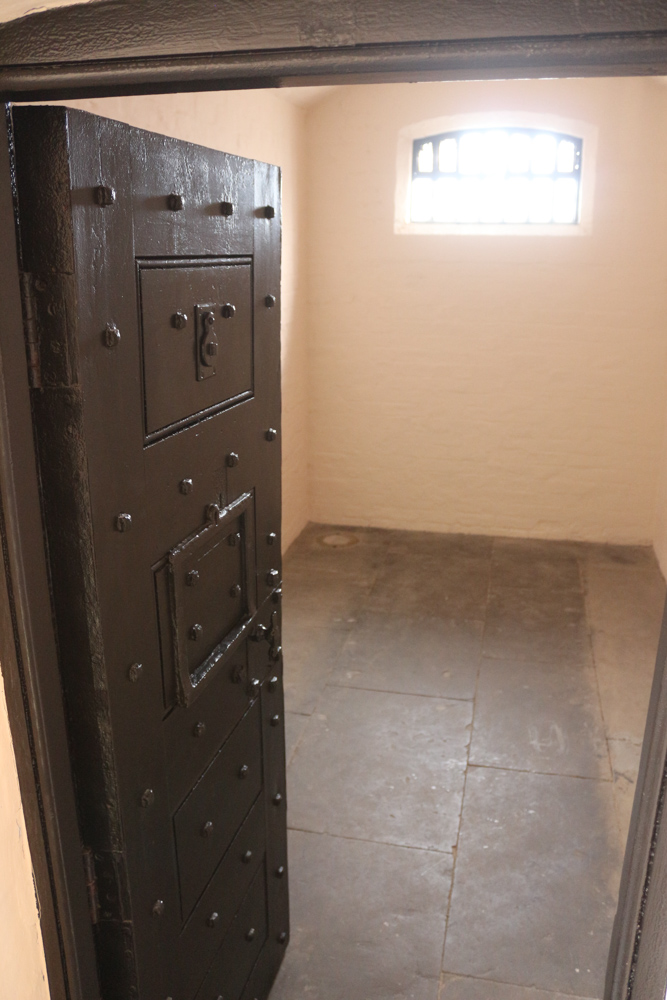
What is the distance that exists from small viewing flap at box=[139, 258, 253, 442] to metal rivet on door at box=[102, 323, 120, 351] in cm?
10

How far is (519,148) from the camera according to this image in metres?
5.26

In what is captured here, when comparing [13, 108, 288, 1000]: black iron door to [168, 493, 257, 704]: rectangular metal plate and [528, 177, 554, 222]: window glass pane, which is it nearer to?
[168, 493, 257, 704]: rectangular metal plate

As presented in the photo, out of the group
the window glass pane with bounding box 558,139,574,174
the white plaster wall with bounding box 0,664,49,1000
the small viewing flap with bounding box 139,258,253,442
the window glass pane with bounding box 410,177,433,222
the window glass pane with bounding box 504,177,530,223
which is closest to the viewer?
the white plaster wall with bounding box 0,664,49,1000

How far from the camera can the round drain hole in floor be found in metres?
5.63

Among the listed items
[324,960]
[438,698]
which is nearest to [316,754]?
[438,698]

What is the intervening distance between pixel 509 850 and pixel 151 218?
2.39m

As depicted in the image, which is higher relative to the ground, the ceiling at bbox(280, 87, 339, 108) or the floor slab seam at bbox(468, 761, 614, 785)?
the ceiling at bbox(280, 87, 339, 108)

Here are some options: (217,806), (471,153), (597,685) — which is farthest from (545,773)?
(471,153)

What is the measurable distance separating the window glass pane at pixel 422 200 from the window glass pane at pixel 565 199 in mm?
811

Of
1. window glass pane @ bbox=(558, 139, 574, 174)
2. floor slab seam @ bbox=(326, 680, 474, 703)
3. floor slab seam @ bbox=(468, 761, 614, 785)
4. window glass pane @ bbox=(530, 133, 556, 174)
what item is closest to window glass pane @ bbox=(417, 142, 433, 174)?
window glass pane @ bbox=(530, 133, 556, 174)

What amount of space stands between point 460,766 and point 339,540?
2.63m

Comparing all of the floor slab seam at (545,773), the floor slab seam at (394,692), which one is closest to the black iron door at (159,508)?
the floor slab seam at (545,773)

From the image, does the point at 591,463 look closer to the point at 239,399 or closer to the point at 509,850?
the point at 509,850

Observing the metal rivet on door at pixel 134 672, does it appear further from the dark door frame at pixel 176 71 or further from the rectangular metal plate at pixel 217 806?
the rectangular metal plate at pixel 217 806
